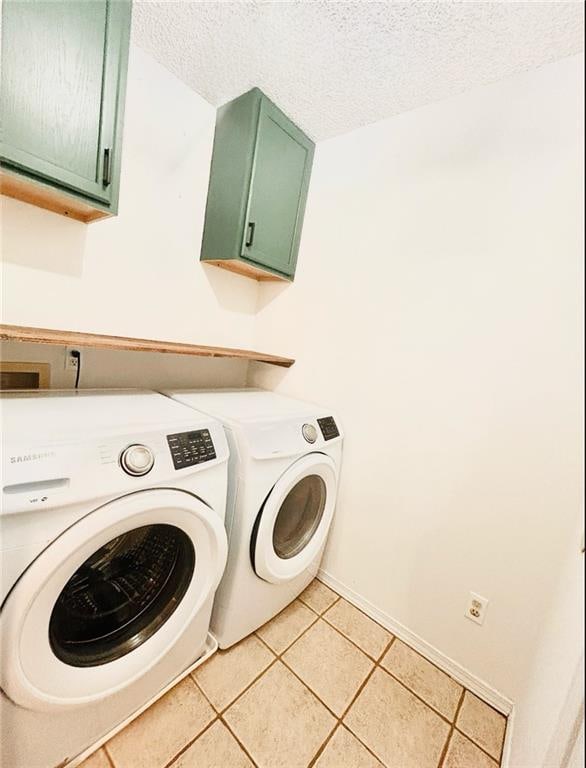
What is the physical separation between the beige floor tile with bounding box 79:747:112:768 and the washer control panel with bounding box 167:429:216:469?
2.77 ft

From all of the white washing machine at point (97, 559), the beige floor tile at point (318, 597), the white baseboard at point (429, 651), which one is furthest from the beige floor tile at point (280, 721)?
the white baseboard at point (429, 651)

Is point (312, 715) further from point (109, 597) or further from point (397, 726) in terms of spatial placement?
point (109, 597)

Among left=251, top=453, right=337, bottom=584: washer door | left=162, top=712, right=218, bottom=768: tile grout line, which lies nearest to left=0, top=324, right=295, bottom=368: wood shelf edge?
→ left=251, top=453, right=337, bottom=584: washer door

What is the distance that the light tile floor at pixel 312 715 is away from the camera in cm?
94

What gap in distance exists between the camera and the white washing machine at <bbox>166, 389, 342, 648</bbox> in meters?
1.07

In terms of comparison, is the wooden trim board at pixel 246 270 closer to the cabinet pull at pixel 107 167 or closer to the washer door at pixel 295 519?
the cabinet pull at pixel 107 167

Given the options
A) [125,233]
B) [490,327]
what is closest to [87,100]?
[125,233]

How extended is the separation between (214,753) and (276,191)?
2098 millimetres

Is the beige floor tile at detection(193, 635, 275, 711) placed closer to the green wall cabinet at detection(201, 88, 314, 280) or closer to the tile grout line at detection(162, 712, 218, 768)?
the tile grout line at detection(162, 712, 218, 768)

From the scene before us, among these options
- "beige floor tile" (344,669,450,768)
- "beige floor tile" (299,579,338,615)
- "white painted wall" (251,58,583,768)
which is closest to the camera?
"white painted wall" (251,58,583,768)

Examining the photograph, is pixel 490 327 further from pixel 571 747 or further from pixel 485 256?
pixel 571 747

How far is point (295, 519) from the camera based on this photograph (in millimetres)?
1412

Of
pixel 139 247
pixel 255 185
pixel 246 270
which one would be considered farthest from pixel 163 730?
pixel 255 185

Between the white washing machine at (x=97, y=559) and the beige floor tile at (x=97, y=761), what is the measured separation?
0.08 ft
